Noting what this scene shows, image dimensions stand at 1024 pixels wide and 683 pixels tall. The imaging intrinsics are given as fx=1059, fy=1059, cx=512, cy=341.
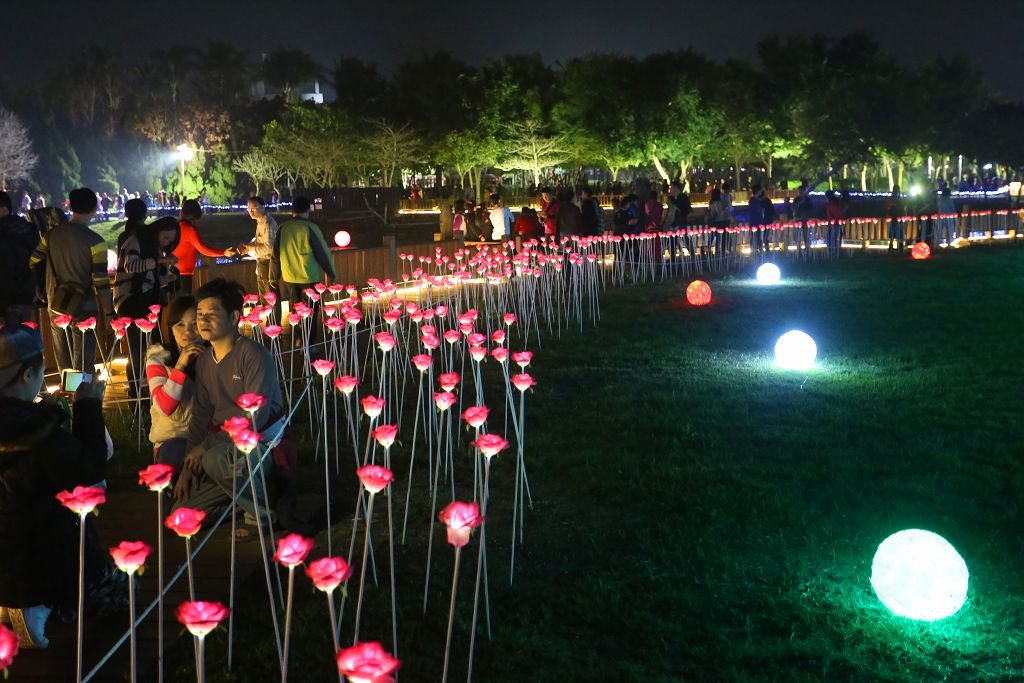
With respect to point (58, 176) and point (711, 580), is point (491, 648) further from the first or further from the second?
point (58, 176)

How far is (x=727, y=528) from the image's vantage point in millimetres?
5824

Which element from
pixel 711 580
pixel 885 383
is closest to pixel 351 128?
pixel 885 383

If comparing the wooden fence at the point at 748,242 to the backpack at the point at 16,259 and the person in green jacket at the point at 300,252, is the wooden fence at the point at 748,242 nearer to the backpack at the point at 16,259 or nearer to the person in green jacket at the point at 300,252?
the backpack at the point at 16,259

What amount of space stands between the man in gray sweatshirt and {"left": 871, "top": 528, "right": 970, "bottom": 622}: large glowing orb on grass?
10.3ft

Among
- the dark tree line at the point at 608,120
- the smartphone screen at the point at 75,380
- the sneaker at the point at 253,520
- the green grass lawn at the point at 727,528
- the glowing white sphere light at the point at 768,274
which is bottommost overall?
the green grass lawn at the point at 727,528

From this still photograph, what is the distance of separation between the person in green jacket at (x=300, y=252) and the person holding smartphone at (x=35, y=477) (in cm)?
683

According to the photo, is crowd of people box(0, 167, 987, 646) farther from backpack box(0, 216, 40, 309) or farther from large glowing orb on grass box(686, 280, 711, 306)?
large glowing orb on grass box(686, 280, 711, 306)

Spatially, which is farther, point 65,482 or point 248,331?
point 248,331

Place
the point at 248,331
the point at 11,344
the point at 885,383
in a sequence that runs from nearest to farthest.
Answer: the point at 11,344, the point at 885,383, the point at 248,331

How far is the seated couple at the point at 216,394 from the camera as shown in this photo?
5.52m

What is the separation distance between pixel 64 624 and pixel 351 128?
4955cm

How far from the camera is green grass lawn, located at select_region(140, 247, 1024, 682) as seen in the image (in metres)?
4.42

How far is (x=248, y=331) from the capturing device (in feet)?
39.9

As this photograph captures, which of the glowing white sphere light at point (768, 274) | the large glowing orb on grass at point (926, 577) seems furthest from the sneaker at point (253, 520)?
the glowing white sphere light at point (768, 274)
